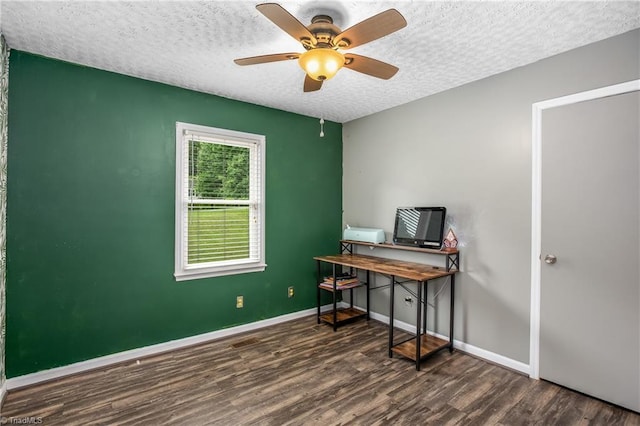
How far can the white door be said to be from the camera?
2203mm

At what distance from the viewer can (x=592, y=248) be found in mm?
2363

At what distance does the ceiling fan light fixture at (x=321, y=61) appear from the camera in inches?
76.5

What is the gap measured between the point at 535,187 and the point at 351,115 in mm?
2273

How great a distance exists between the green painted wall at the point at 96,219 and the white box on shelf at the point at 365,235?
1294 millimetres

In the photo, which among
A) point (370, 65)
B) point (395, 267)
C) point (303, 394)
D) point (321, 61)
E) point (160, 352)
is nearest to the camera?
point (321, 61)

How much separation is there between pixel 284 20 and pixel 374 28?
1.57ft

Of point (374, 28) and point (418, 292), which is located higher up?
point (374, 28)

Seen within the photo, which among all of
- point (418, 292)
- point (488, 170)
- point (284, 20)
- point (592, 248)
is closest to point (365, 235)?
point (418, 292)

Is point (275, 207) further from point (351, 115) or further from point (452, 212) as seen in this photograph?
point (452, 212)

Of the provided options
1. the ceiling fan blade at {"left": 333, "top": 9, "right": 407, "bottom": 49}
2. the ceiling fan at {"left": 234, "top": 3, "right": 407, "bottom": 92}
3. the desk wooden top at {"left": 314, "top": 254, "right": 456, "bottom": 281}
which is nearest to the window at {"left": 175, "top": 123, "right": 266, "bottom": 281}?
the desk wooden top at {"left": 314, "top": 254, "right": 456, "bottom": 281}

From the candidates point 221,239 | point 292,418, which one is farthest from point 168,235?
point 292,418

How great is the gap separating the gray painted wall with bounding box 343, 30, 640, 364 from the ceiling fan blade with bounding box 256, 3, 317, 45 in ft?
6.17

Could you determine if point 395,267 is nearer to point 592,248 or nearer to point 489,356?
point 489,356

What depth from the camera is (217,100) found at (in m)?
3.45
